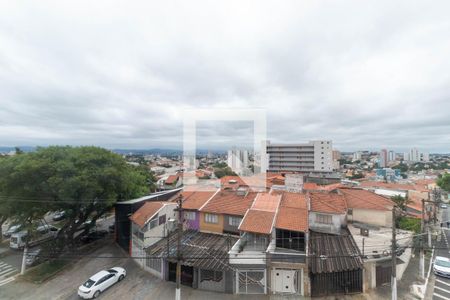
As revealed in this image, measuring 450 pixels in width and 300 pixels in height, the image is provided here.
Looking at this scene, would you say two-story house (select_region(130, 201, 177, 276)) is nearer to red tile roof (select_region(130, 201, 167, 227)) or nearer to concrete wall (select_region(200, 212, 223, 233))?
red tile roof (select_region(130, 201, 167, 227))

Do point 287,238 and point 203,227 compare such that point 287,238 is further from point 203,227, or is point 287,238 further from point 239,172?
point 239,172

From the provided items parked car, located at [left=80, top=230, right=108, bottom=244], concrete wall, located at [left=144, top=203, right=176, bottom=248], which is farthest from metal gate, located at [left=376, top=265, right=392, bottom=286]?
parked car, located at [left=80, top=230, right=108, bottom=244]

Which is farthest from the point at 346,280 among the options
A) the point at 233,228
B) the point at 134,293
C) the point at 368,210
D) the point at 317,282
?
the point at 134,293

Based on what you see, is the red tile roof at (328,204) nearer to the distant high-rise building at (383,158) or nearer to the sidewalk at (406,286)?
the sidewalk at (406,286)

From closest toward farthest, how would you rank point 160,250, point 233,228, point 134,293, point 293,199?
point 134,293 < point 160,250 < point 233,228 < point 293,199

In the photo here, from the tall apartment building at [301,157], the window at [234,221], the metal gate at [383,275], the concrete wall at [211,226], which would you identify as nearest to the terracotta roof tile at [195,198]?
the concrete wall at [211,226]

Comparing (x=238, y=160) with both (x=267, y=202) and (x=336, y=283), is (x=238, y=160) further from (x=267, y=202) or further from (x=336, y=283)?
(x=336, y=283)
